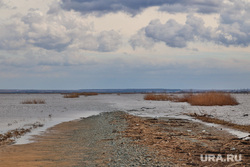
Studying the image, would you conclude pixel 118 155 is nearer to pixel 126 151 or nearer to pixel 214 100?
pixel 126 151

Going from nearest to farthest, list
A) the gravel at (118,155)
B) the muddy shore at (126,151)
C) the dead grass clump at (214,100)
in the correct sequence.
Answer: the gravel at (118,155) < the muddy shore at (126,151) < the dead grass clump at (214,100)

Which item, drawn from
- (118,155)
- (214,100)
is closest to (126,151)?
(118,155)

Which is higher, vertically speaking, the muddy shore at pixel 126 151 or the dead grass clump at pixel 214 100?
the dead grass clump at pixel 214 100

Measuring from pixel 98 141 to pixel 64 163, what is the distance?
362cm

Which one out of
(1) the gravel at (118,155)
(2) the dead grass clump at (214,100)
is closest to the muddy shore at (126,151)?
(1) the gravel at (118,155)

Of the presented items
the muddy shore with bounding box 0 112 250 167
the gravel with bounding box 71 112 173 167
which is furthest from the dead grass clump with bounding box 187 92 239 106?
the gravel with bounding box 71 112 173 167

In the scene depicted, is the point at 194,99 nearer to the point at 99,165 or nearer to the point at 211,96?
the point at 211,96

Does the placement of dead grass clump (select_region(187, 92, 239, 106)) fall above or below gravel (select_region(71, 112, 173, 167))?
above

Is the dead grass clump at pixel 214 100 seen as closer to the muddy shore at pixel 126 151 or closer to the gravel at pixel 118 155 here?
the muddy shore at pixel 126 151

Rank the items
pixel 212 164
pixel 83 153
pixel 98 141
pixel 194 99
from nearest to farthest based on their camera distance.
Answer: pixel 212 164 < pixel 83 153 < pixel 98 141 < pixel 194 99

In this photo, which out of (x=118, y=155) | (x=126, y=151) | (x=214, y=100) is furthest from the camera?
(x=214, y=100)

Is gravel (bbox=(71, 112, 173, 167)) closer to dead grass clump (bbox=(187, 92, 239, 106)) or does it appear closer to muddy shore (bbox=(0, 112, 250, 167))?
muddy shore (bbox=(0, 112, 250, 167))

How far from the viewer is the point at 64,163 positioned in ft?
27.6

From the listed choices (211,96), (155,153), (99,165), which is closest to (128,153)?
(155,153)
